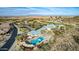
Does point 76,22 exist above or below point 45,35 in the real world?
above

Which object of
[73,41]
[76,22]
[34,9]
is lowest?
[73,41]
